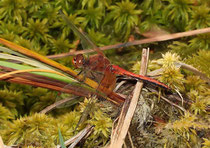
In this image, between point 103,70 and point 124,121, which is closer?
point 124,121

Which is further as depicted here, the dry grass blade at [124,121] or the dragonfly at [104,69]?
the dragonfly at [104,69]

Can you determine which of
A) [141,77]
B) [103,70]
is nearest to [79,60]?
[103,70]

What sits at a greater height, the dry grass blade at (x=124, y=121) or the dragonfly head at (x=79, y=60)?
the dragonfly head at (x=79, y=60)

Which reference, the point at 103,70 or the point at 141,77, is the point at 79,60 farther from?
the point at 141,77

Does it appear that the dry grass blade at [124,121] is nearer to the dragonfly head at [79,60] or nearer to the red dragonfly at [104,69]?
the red dragonfly at [104,69]

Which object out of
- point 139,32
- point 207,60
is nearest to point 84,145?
point 207,60

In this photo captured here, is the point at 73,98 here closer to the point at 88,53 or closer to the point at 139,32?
the point at 88,53

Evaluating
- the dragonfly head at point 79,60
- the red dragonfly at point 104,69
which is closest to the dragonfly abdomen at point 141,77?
the red dragonfly at point 104,69

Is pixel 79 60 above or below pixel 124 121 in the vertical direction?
above

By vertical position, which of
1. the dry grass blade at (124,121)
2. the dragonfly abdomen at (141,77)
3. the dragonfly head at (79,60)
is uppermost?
the dragonfly abdomen at (141,77)

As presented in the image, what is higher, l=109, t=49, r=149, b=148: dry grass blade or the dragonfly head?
the dragonfly head

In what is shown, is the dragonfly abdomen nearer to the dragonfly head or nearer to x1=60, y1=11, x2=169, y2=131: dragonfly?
x1=60, y1=11, x2=169, y2=131: dragonfly

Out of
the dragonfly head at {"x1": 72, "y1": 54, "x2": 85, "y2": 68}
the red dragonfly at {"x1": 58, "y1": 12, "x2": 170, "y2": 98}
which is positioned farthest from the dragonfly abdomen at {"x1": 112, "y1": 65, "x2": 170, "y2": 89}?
the dragonfly head at {"x1": 72, "y1": 54, "x2": 85, "y2": 68}
